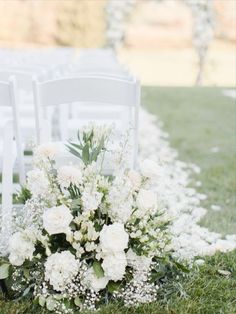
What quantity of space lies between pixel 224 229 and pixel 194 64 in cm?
1367

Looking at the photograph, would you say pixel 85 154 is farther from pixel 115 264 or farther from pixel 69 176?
pixel 115 264

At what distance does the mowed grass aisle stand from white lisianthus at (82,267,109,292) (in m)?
0.11

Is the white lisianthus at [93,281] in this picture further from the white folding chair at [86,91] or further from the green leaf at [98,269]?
the white folding chair at [86,91]

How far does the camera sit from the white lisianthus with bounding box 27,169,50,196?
2416 millimetres

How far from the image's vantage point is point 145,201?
2.43 meters

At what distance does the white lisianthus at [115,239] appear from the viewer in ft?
7.66

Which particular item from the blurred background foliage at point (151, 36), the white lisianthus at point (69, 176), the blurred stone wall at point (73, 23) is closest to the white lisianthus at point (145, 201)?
the white lisianthus at point (69, 176)

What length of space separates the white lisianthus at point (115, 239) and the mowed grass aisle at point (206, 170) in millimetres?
290

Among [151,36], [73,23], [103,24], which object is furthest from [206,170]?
[73,23]

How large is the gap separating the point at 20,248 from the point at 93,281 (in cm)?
32

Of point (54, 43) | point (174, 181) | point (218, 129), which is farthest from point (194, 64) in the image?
point (174, 181)

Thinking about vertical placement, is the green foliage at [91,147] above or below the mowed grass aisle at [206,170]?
above

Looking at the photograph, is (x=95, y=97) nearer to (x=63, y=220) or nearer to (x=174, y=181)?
(x=63, y=220)

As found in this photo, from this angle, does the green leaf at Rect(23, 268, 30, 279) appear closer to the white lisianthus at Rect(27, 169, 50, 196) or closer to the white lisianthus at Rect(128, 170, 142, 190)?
the white lisianthus at Rect(27, 169, 50, 196)
